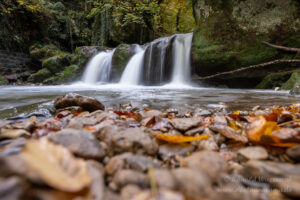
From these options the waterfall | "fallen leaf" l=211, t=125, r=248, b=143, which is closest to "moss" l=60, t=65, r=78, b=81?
the waterfall

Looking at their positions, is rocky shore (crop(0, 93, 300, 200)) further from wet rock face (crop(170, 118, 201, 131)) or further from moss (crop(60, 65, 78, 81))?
moss (crop(60, 65, 78, 81))

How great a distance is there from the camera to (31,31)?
1339 centimetres

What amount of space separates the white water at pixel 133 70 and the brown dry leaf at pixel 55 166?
921cm

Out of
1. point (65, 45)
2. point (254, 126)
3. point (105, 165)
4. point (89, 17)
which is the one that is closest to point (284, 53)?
point (254, 126)

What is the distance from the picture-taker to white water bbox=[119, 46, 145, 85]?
31.8ft

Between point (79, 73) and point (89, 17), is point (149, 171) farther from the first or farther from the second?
point (89, 17)

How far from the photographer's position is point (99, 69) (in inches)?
436

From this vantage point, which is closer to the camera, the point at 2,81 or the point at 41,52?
the point at 2,81

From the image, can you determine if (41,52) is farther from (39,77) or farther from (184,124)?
(184,124)

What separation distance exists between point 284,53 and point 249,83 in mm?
1661

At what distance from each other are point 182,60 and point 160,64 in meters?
1.34

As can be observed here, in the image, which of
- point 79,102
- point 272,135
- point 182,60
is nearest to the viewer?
point 272,135

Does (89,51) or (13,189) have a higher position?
(89,51)

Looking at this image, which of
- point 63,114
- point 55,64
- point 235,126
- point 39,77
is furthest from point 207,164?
point 39,77
